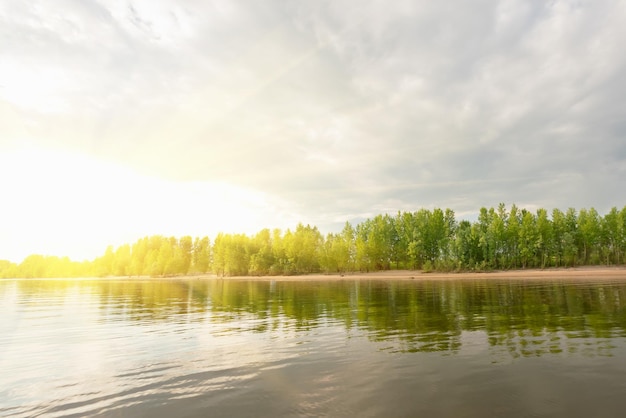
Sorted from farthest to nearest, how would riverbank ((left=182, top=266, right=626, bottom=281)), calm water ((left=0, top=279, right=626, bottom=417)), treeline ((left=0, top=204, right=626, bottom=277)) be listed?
treeline ((left=0, top=204, right=626, bottom=277)) < riverbank ((left=182, top=266, right=626, bottom=281)) < calm water ((left=0, top=279, right=626, bottom=417))

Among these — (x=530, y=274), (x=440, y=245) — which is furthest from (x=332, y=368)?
A: (x=440, y=245)

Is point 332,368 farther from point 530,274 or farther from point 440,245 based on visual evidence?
point 440,245

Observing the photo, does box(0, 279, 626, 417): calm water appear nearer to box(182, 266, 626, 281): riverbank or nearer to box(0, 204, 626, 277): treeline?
box(182, 266, 626, 281): riverbank

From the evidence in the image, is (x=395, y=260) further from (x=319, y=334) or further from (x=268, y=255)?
(x=319, y=334)

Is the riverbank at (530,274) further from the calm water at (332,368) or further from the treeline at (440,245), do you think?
the calm water at (332,368)

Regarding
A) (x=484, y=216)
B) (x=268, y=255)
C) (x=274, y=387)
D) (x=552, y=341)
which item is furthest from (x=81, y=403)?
(x=268, y=255)

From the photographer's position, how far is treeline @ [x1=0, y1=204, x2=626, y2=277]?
362 feet

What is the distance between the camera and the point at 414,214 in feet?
467

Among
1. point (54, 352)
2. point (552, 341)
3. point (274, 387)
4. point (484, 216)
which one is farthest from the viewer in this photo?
point (484, 216)

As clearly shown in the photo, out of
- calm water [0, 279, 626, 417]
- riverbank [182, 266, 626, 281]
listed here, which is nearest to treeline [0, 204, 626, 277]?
riverbank [182, 266, 626, 281]

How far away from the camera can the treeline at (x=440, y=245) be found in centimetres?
11031

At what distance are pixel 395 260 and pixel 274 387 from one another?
135609 millimetres

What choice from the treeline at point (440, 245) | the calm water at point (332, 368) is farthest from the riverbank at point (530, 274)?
the calm water at point (332, 368)

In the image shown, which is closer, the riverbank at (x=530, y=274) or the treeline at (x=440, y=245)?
the riverbank at (x=530, y=274)
